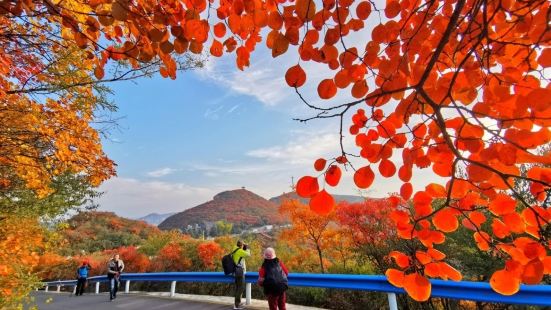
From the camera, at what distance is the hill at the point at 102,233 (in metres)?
38.8

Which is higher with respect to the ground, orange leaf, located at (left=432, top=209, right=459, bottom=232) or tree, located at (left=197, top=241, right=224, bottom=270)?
orange leaf, located at (left=432, top=209, right=459, bottom=232)

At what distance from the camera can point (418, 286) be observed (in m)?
2.01

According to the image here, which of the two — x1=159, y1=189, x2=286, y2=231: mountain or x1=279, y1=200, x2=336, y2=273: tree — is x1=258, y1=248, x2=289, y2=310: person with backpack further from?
x1=159, y1=189, x2=286, y2=231: mountain

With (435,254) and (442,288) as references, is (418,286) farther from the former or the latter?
(442,288)

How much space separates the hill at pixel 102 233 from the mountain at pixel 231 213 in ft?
48.4

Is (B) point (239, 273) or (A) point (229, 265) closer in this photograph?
(B) point (239, 273)

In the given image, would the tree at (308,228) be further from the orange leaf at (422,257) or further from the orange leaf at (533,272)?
the orange leaf at (533,272)

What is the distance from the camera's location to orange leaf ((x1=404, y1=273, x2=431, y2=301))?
2.00 metres

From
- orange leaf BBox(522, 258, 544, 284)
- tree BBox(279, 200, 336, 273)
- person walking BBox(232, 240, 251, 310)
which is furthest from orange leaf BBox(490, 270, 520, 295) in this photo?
tree BBox(279, 200, 336, 273)

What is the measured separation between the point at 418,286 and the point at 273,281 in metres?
4.47

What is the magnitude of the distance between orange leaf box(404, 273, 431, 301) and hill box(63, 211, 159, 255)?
1445 inches

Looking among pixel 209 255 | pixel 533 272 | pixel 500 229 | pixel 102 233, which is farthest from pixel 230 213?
pixel 533 272

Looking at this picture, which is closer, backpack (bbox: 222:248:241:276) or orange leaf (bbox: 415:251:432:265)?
orange leaf (bbox: 415:251:432:265)

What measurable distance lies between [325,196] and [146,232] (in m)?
50.6
